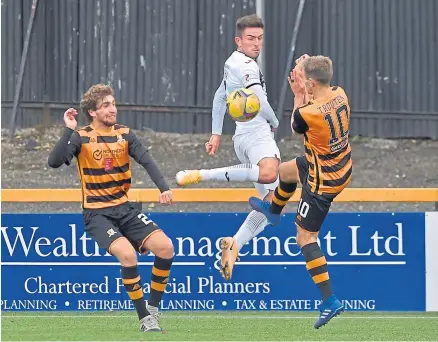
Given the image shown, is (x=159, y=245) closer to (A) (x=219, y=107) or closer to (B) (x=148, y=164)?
(B) (x=148, y=164)

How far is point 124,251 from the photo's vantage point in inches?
387

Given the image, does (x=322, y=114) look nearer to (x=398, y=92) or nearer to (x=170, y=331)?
(x=170, y=331)

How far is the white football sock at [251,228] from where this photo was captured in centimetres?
1126

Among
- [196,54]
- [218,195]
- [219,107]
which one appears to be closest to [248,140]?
[219,107]

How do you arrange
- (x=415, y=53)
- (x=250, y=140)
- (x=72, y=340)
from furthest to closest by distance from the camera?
(x=415, y=53)
(x=250, y=140)
(x=72, y=340)

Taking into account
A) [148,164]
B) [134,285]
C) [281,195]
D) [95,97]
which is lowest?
[134,285]

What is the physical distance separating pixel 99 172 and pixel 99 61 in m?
8.32

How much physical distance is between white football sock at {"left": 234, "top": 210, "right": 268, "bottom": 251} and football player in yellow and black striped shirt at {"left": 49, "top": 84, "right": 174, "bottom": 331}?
1.29 m

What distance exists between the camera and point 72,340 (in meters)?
9.55

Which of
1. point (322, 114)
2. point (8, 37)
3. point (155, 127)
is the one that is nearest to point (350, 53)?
point (155, 127)

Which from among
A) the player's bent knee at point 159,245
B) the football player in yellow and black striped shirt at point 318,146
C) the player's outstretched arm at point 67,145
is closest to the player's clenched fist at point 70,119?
the player's outstretched arm at point 67,145

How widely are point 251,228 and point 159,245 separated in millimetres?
1421

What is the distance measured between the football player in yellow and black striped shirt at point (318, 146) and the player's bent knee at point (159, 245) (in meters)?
0.97

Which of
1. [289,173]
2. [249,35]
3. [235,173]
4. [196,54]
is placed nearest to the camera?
[289,173]
